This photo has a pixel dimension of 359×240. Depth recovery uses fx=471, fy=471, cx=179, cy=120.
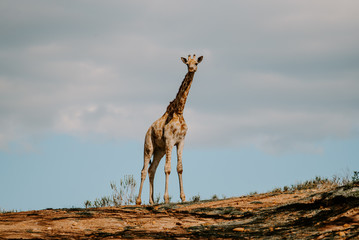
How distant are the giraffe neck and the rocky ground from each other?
408cm

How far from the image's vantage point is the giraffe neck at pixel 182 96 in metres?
15.3

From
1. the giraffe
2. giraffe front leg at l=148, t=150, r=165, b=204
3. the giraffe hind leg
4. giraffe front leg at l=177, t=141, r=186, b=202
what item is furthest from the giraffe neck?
giraffe front leg at l=148, t=150, r=165, b=204

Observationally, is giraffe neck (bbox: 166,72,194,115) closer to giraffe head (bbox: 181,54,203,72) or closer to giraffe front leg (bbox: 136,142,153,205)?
giraffe head (bbox: 181,54,203,72)

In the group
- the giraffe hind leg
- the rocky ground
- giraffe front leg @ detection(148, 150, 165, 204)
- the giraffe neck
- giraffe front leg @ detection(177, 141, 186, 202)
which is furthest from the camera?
giraffe front leg @ detection(148, 150, 165, 204)

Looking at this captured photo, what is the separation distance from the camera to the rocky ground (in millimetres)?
8930

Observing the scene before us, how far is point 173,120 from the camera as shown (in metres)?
15.3

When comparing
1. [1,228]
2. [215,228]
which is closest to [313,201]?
[215,228]

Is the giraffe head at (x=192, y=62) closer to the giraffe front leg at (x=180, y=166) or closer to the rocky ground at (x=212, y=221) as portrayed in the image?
the giraffe front leg at (x=180, y=166)

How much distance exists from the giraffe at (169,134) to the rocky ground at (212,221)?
2947 mm

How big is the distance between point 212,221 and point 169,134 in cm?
495

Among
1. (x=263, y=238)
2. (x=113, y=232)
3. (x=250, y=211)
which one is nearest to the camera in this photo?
(x=263, y=238)

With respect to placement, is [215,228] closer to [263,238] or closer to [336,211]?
[263,238]

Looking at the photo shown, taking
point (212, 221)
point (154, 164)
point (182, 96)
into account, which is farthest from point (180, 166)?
point (212, 221)

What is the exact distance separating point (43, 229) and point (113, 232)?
148 centimetres
